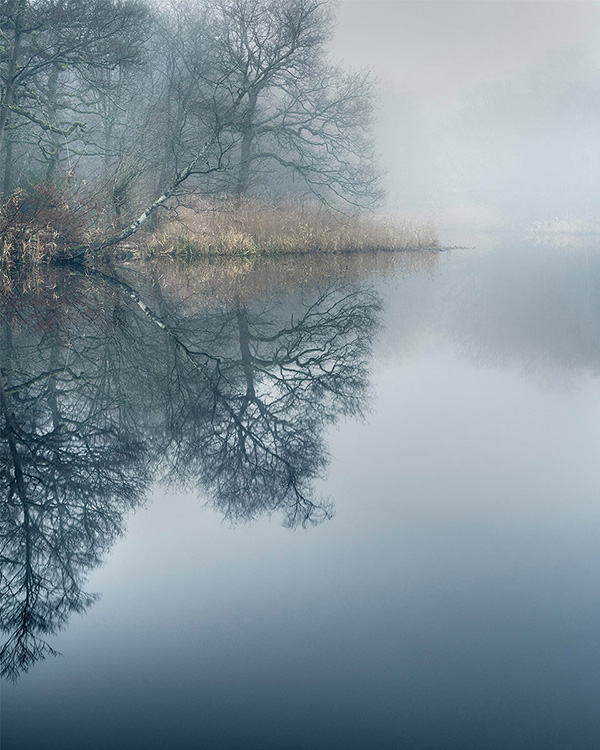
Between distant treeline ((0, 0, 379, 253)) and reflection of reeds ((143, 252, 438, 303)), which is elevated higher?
distant treeline ((0, 0, 379, 253))

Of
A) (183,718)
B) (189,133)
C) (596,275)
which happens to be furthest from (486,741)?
(189,133)

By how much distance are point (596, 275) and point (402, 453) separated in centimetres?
1336

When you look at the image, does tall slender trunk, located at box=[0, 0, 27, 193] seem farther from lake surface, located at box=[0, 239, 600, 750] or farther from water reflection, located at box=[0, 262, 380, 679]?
lake surface, located at box=[0, 239, 600, 750]

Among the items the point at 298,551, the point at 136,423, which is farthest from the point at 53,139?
the point at 298,551

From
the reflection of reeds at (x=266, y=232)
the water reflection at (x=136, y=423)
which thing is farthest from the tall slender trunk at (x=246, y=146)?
the water reflection at (x=136, y=423)

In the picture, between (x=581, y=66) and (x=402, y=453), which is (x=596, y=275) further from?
(x=581, y=66)

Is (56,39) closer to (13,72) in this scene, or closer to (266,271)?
(13,72)

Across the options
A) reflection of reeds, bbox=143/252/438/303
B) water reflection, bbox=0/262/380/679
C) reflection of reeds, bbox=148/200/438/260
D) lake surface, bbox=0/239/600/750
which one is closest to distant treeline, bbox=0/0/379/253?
reflection of reeds, bbox=148/200/438/260

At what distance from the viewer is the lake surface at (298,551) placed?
6.14 ft

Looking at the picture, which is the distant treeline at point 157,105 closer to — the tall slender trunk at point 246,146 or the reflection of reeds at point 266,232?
the tall slender trunk at point 246,146

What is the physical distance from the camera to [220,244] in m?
21.0

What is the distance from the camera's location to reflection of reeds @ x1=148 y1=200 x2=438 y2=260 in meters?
20.7

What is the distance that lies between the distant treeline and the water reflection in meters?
9.50

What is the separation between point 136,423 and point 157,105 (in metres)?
22.1
